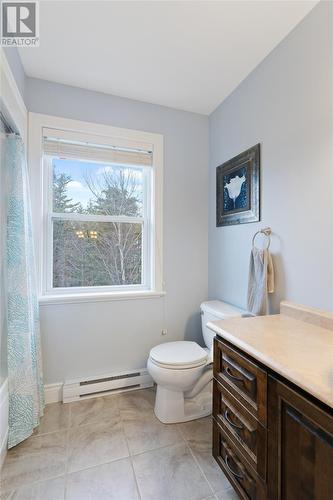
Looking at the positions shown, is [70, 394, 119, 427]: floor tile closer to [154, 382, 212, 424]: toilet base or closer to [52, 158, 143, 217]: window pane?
[154, 382, 212, 424]: toilet base

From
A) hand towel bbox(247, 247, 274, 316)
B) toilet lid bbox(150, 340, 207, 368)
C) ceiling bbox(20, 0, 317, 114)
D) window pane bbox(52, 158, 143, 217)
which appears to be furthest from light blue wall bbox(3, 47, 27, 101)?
toilet lid bbox(150, 340, 207, 368)

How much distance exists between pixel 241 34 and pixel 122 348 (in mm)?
2366

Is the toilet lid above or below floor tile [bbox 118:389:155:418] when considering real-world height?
above

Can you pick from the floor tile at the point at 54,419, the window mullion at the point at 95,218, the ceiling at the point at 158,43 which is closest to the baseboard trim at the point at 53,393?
the floor tile at the point at 54,419

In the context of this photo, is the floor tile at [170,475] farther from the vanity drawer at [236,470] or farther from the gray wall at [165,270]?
the gray wall at [165,270]

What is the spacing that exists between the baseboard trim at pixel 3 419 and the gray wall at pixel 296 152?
64.3 inches

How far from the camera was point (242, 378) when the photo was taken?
1000 mm

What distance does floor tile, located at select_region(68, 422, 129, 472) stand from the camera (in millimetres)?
1351

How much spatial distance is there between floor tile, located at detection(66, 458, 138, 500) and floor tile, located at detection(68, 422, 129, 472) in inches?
1.9

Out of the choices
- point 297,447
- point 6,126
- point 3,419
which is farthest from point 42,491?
point 6,126

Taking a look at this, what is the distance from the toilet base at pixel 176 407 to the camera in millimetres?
1634

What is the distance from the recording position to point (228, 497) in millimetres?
1151

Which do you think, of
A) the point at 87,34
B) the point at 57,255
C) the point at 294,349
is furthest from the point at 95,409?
the point at 87,34

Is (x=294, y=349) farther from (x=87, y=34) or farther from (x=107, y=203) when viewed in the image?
(x=87, y=34)
